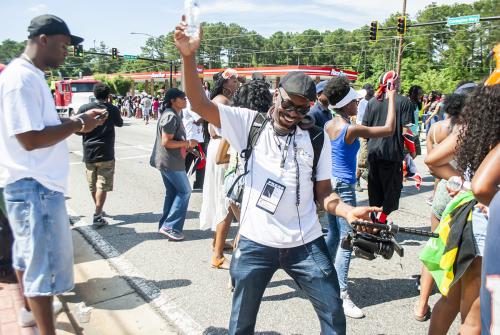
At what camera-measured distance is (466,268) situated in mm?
2279

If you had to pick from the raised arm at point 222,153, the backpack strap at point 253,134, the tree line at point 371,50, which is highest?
the tree line at point 371,50

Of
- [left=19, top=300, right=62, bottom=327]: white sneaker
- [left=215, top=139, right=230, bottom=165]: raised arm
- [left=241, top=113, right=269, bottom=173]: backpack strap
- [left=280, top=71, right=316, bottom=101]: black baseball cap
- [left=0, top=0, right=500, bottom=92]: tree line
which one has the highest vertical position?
[left=0, top=0, right=500, bottom=92]: tree line

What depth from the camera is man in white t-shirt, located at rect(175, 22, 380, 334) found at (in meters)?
2.22

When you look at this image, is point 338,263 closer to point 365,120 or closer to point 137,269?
point 137,269

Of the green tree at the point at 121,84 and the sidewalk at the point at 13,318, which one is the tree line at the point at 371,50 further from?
the sidewalk at the point at 13,318

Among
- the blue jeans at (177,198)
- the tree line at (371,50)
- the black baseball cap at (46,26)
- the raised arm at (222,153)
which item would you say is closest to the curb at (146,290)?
the blue jeans at (177,198)

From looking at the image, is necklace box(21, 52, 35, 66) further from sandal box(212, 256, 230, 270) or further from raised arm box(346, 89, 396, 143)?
sandal box(212, 256, 230, 270)

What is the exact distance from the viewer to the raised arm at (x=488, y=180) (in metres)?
1.92

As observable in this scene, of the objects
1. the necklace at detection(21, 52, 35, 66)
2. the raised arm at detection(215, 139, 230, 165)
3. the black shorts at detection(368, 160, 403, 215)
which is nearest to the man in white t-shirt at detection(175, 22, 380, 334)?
the necklace at detection(21, 52, 35, 66)

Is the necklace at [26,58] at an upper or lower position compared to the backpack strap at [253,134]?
upper

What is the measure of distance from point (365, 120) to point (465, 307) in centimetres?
333

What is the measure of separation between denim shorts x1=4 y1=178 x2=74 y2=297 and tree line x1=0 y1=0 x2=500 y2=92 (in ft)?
53.3

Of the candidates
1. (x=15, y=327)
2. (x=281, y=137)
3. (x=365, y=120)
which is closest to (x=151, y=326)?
(x=15, y=327)

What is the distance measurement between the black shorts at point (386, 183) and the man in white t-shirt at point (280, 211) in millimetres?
2755
